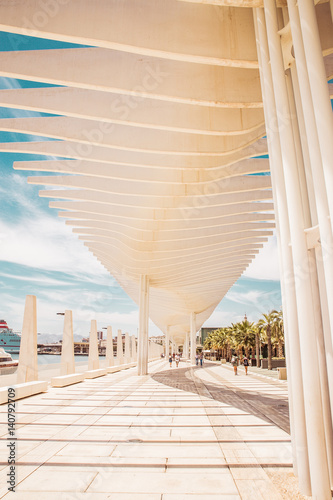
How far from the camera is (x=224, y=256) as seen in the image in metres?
22.1

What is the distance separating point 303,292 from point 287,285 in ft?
1.10

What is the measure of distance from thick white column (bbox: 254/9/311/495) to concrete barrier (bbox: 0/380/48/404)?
27.4 ft

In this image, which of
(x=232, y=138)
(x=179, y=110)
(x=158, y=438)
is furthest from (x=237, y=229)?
(x=158, y=438)

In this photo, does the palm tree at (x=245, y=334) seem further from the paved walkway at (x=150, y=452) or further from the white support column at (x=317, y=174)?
the white support column at (x=317, y=174)

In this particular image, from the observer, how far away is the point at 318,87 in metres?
3.84

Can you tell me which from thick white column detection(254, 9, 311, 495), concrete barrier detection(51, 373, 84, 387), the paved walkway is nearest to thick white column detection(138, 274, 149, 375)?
concrete barrier detection(51, 373, 84, 387)

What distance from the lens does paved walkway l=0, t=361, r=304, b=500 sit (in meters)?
3.97

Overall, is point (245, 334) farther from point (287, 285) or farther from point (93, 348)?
point (287, 285)

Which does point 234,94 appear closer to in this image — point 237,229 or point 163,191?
point 163,191

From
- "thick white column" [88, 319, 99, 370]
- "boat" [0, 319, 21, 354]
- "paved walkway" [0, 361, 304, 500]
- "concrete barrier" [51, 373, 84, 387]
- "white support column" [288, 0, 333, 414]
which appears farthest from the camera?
"boat" [0, 319, 21, 354]

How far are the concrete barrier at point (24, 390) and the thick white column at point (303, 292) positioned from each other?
342 inches

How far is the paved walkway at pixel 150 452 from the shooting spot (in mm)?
3969

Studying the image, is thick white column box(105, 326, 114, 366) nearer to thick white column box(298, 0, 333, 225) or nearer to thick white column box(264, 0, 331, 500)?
thick white column box(264, 0, 331, 500)

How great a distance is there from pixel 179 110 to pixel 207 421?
7719mm
